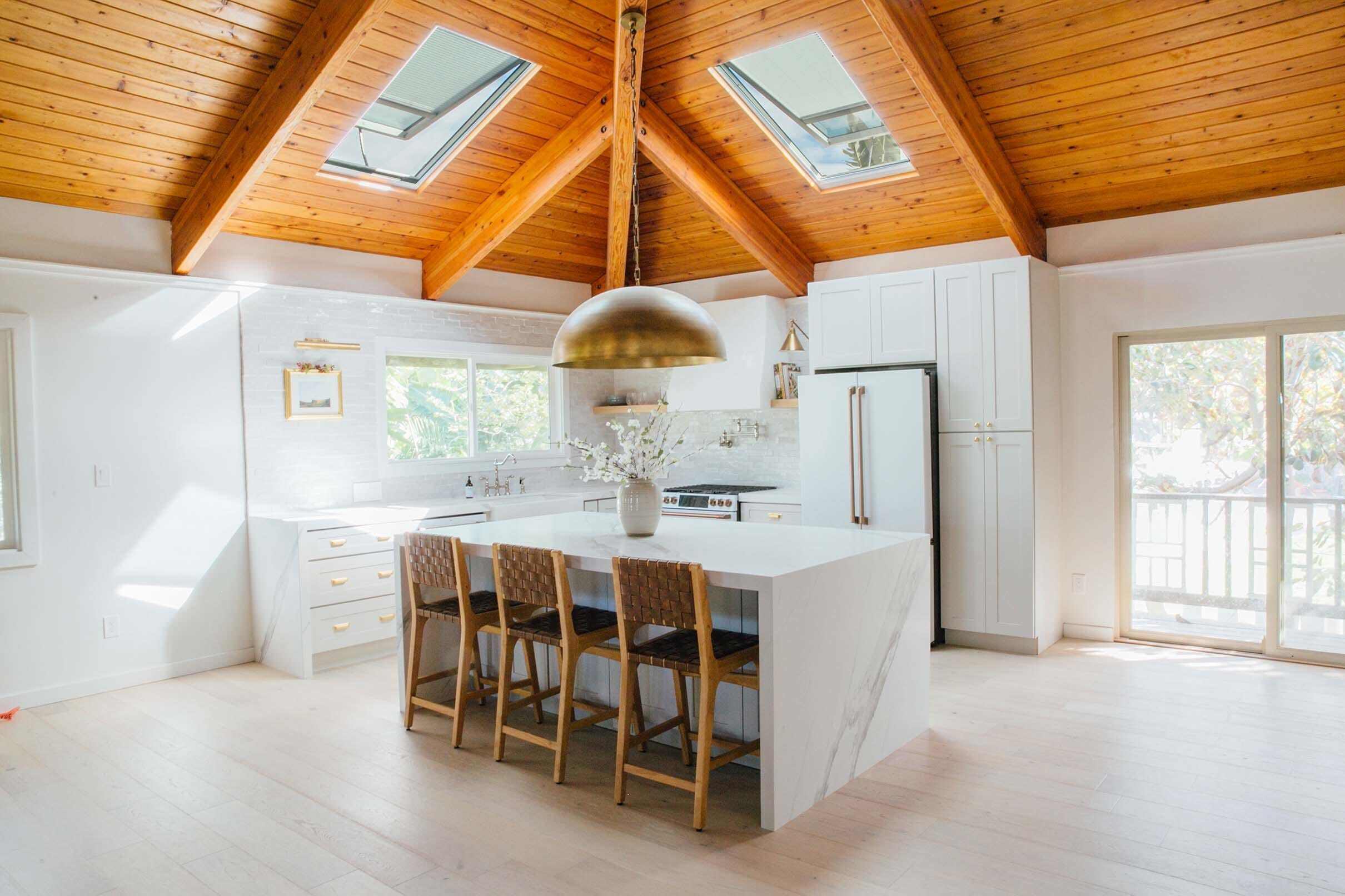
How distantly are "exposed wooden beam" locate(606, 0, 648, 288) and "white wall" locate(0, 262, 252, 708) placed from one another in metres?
2.53

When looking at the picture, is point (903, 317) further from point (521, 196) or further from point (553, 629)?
point (553, 629)

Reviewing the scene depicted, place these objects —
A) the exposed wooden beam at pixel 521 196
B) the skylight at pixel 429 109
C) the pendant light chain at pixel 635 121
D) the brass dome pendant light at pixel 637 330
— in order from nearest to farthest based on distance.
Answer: the brass dome pendant light at pixel 637 330 < the pendant light chain at pixel 635 121 < the skylight at pixel 429 109 < the exposed wooden beam at pixel 521 196

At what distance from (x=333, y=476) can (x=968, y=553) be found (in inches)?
Answer: 165

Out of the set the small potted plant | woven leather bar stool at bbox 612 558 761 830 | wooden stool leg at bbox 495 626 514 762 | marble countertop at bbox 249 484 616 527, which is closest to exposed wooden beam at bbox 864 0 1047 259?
the small potted plant

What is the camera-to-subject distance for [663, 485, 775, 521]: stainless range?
6301mm

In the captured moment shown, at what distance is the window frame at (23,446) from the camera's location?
4465 millimetres

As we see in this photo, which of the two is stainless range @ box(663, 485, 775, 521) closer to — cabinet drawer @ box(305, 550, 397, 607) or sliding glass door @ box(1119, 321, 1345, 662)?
cabinet drawer @ box(305, 550, 397, 607)

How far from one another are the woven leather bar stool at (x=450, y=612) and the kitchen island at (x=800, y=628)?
0.11m

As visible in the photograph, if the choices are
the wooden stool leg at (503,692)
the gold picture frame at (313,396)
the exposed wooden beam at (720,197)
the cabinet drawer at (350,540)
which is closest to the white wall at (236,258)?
the gold picture frame at (313,396)

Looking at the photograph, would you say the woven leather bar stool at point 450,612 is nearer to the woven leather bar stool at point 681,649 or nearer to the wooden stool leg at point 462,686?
the wooden stool leg at point 462,686

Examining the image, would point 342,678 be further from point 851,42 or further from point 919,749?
point 851,42

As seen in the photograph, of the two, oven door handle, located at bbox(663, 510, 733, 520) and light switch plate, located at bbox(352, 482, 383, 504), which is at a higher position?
light switch plate, located at bbox(352, 482, 383, 504)

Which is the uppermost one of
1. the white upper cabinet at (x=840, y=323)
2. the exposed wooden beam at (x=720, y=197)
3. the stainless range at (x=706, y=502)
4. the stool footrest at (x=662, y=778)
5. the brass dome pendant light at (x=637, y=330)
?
the exposed wooden beam at (x=720, y=197)

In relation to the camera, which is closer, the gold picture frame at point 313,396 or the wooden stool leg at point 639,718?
the wooden stool leg at point 639,718
